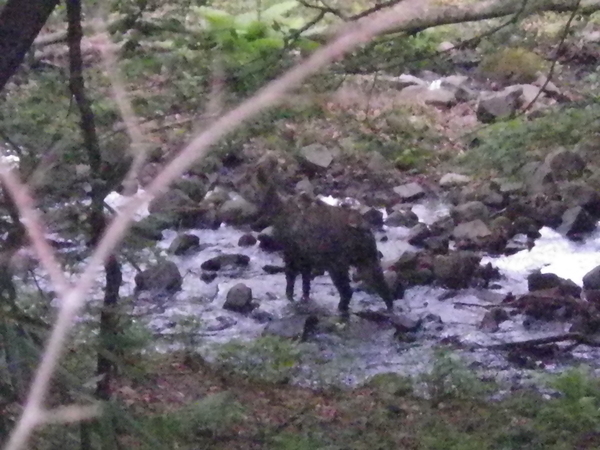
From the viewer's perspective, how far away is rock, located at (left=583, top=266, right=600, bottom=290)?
6.92 m

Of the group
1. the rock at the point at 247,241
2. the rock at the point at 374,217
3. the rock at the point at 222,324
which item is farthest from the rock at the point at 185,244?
the rock at the point at 374,217

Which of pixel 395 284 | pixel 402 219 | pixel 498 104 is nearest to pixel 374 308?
pixel 395 284

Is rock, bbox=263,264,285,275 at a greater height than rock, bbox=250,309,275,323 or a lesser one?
greater

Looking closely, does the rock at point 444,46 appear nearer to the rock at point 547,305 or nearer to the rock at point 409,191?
the rock at point 547,305

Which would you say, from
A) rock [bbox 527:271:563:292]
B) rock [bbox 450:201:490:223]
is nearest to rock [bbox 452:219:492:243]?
rock [bbox 450:201:490:223]

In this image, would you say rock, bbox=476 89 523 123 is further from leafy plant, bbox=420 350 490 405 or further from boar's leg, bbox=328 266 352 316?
leafy plant, bbox=420 350 490 405

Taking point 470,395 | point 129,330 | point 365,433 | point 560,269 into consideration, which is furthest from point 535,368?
point 129,330

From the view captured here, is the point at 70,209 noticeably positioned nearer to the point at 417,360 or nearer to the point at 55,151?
the point at 55,151

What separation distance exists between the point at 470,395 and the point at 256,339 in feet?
4.87

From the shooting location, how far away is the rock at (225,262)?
24.5 feet

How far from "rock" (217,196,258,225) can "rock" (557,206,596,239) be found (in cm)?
264

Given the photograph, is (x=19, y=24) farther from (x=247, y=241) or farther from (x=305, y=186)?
(x=305, y=186)

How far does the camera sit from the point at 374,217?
856 centimetres

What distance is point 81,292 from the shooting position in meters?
2.40
